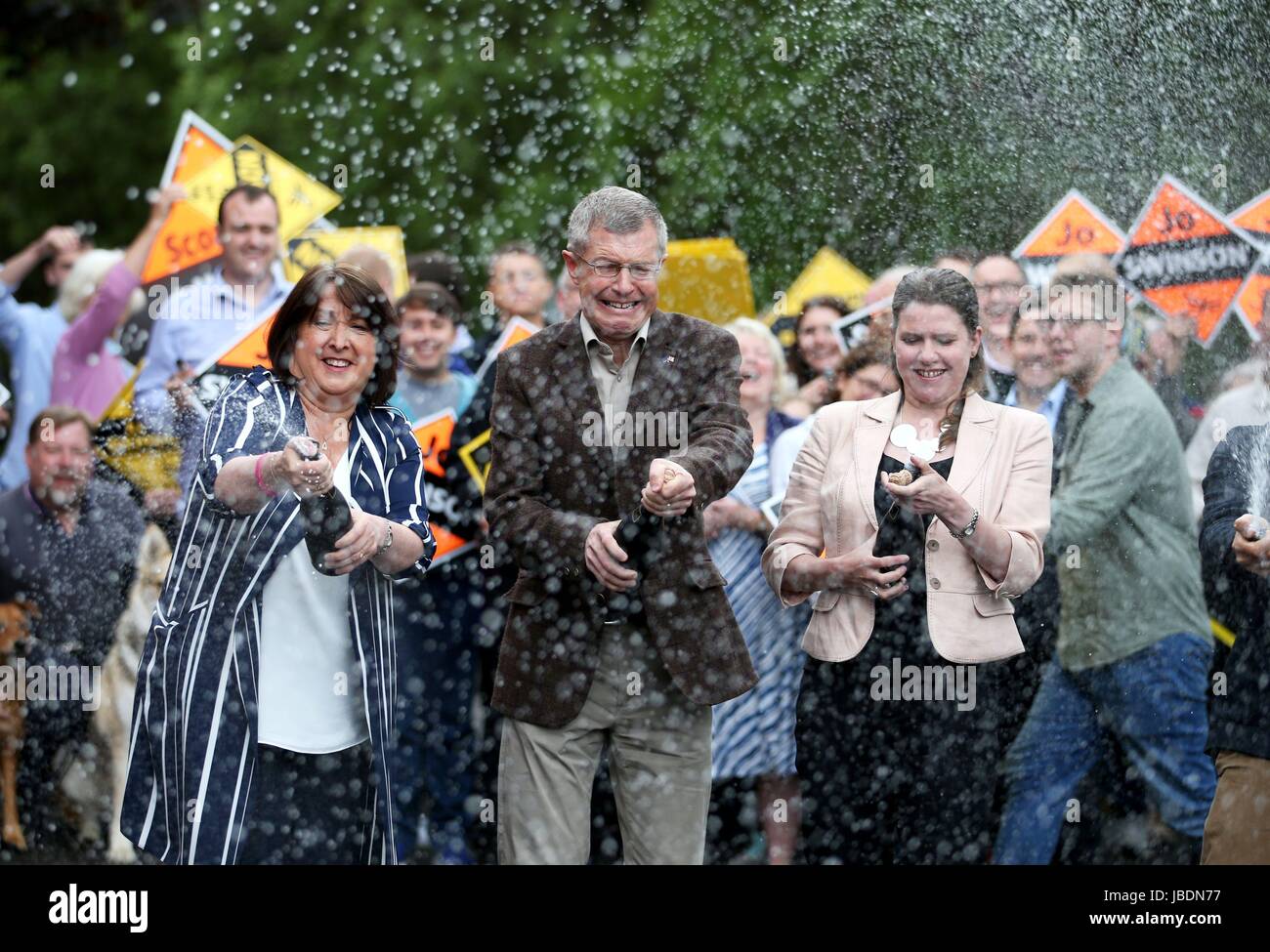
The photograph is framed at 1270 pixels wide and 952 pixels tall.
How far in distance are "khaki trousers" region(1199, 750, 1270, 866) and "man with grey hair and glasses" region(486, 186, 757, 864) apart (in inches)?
52.5

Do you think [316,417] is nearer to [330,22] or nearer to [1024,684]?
[330,22]

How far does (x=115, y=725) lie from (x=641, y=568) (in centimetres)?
159

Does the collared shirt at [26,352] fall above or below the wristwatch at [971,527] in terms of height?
above

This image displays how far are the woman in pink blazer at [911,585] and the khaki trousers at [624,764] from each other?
43 cm

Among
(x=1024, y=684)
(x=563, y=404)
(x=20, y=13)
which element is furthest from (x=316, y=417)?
(x=1024, y=684)

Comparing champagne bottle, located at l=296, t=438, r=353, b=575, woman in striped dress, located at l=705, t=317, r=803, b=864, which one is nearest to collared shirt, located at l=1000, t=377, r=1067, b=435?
woman in striped dress, located at l=705, t=317, r=803, b=864

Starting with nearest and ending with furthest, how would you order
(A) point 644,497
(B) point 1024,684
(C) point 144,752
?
(A) point 644,497 → (C) point 144,752 → (B) point 1024,684

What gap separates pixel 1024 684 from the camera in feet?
14.1

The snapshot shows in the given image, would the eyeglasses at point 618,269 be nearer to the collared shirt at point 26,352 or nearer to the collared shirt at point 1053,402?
the collared shirt at point 1053,402

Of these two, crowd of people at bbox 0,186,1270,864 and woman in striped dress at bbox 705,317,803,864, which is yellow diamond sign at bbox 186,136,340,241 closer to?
crowd of people at bbox 0,186,1270,864

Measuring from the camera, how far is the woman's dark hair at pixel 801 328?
14.9 ft
